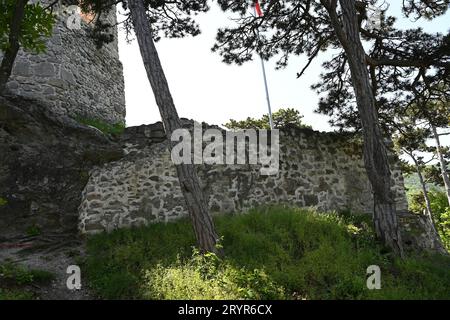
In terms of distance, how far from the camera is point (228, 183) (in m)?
9.36

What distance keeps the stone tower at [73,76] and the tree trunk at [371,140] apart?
694 centimetres

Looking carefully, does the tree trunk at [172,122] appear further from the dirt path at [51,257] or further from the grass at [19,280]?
the grass at [19,280]

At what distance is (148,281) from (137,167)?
11.8 feet

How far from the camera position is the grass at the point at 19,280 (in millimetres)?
5616

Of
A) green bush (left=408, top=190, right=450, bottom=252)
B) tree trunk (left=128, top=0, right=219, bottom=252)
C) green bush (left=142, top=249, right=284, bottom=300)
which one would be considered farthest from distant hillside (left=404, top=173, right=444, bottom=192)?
green bush (left=142, top=249, right=284, bottom=300)

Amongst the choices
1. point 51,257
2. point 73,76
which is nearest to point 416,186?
point 73,76

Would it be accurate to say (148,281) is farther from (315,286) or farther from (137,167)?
(137,167)

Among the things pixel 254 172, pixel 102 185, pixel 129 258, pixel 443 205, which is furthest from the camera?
pixel 443 205

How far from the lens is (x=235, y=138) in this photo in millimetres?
9664

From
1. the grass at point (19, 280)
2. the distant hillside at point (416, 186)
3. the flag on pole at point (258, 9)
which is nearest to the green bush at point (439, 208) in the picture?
the distant hillside at point (416, 186)

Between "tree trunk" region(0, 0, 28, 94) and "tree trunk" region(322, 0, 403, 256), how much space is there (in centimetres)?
605

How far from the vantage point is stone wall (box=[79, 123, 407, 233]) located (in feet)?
28.8
